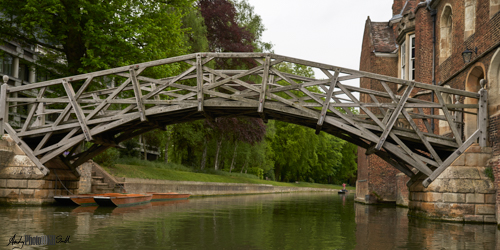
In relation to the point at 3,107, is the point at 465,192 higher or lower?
lower

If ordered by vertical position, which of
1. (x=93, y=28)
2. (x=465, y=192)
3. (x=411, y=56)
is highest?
(x=411, y=56)

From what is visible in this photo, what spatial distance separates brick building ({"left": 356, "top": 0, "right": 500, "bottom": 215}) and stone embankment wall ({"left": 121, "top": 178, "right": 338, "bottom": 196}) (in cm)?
869

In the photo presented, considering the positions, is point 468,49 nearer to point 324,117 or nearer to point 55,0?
point 324,117

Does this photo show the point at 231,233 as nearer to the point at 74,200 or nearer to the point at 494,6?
the point at 74,200

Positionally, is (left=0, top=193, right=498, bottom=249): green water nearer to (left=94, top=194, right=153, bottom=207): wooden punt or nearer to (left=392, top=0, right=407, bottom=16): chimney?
(left=94, top=194, right=153, bottom=207): wooden punt

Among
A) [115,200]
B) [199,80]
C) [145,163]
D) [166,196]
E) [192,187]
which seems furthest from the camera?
[192,187]

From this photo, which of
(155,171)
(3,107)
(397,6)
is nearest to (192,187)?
(155,171)

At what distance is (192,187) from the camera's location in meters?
27.2

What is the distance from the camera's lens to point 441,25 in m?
17.8

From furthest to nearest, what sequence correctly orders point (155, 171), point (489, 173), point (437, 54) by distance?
point (155, 171) → point (437, 54) → point (489, 173)

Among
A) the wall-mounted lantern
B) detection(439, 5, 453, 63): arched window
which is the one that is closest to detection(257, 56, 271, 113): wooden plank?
the wall-mounted lantern

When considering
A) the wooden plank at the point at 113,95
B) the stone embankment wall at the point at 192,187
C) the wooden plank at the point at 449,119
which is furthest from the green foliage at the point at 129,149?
the wooden plank at the point at 449,119

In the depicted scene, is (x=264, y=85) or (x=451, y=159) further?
(x=264, y=85)

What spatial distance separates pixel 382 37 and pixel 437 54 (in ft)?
29.8
